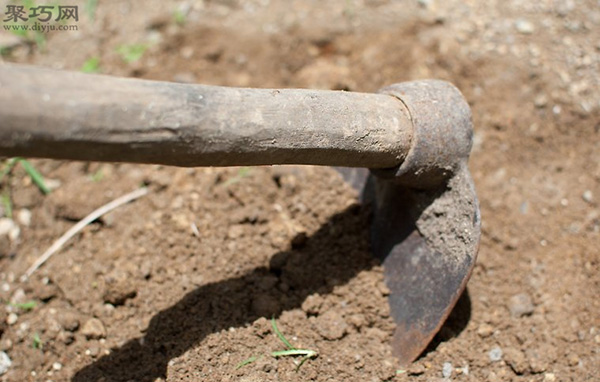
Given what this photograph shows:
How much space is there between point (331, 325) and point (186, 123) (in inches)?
44.6

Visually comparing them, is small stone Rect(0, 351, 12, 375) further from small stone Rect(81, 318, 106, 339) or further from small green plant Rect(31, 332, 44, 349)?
small stone Rect(81, 318, 106, 339)

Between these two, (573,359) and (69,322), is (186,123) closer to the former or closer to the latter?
(69,322)

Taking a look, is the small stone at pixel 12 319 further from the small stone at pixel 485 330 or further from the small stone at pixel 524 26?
the small stone at pixel 524 26

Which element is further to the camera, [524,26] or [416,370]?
[524,26]

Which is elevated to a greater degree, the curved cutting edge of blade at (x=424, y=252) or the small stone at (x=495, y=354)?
the curved cutting edge of blade at (x=424, y=252)

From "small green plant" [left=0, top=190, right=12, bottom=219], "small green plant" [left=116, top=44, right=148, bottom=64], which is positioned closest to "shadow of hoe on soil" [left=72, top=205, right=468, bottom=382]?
"small green plant" [left=0, top=190, right=12, bottom=219]

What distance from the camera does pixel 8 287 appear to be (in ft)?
8.82

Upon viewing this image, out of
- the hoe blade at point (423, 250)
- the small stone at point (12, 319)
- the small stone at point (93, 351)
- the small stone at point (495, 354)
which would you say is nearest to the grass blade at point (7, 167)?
the small stone at point (12, 319)

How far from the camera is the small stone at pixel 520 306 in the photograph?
2.53 m

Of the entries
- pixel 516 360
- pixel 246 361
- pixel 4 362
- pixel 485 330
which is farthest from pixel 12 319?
pixel 516 360

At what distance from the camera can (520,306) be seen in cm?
253

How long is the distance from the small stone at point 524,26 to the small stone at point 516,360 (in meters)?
1.90

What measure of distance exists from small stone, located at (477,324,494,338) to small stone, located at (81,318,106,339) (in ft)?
5.22

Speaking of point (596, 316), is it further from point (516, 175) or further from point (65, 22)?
point (65, 22)
